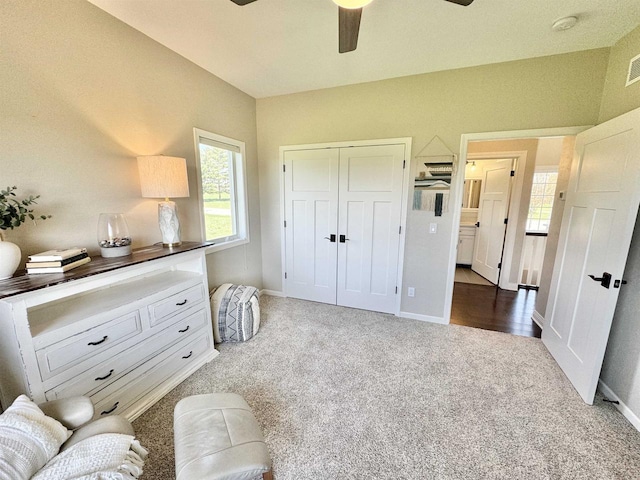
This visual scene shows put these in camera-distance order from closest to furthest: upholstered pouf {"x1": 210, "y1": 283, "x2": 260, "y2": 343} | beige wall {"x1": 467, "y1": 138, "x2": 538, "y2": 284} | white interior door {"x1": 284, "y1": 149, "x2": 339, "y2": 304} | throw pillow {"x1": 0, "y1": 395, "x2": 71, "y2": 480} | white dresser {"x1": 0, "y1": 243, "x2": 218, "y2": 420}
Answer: throw pillow {"x1": 0, "y1": 395, "x2": 71, "y2": 480} → white dresser {"x1": 0, "y1": 243, "x2": 218, "y2": 420} → upholstered pouf {"x1": 210, "y1": 283, "x2": 260, "y2": 343} → white interior door {"x1": 284, "y1": 149, "x2": 339, "y2": 304} → beige wall {"x1": 467, "y1": 138, "x2": 538, "y2": 284}

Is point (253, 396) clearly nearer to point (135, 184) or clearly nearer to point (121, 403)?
point (121, 403)

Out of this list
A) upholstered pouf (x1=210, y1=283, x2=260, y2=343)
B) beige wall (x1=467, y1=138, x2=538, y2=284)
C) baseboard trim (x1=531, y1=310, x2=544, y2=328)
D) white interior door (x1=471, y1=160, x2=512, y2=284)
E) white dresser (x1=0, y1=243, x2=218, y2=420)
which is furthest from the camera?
white interior door (x1=471, y1=160, x2=512, y2=284)

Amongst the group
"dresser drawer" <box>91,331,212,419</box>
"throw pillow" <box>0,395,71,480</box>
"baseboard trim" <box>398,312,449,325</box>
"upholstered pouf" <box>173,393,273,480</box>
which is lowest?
"baseboard trim" <box>398,312,449,325</box>

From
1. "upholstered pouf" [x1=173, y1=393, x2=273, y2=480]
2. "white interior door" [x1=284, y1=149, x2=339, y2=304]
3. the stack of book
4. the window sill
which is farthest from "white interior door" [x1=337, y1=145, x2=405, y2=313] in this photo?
the stack of book

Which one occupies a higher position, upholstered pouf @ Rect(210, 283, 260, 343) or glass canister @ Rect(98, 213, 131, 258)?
glass canister @ Rect(98, 213, 131, 258)

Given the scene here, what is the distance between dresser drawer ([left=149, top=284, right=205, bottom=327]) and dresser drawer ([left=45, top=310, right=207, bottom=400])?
0.10m

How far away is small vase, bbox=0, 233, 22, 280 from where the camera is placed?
129cm

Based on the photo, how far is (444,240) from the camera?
9.45ft

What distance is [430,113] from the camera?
276 centimetres

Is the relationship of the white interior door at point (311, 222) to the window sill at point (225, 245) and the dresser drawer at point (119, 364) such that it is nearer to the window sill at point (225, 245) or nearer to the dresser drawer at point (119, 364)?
the window sill at point (225, 245)

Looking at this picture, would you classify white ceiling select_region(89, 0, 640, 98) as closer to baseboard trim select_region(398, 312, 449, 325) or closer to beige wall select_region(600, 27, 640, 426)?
beige wall select_region(600, 27, 640, 426)

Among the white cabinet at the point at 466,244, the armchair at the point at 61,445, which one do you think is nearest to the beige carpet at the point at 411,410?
the armchair at the point at 61,445

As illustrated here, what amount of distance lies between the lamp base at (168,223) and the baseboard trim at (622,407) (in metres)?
3.49

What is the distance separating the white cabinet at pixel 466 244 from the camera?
516 cm
